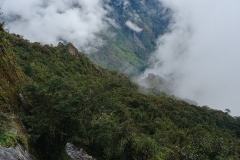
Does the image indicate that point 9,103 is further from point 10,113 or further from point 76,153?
point 76,153

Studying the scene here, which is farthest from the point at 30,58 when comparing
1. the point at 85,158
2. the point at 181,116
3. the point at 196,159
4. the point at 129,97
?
the point at 196,159

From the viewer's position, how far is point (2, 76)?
15156 millimetres

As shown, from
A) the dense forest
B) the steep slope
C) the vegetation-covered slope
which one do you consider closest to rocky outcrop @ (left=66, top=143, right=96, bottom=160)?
the dense forest

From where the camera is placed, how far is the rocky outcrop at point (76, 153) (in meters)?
22.0

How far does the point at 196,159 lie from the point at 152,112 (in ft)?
173

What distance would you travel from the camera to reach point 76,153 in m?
23.0

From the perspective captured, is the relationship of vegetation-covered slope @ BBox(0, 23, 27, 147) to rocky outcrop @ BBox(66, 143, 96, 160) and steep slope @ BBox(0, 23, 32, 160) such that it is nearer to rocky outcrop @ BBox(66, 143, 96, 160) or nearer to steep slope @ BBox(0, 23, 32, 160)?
steep slope @ BBox(0, 23, 32, 160)

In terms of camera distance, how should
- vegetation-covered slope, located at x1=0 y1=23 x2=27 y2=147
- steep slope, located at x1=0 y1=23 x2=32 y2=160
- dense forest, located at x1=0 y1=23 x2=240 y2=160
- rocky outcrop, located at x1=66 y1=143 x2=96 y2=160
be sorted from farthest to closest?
rocky outcrop, located at x1=66 y1=143 x2=96 y2=160
dense forest, located at x1=0 y1=23 x2=240 y2=160
vegetation-covered slope, located at x1=0 y1=23 x2=27 y2=147
steep slope, located at x1=0 y1=23 x2=32 y2=160

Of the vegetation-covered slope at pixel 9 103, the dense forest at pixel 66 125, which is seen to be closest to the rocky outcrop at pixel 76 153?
the dense forest at pixel 66 125

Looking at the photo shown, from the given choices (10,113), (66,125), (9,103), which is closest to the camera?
(10,113)

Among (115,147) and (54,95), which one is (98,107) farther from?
(115,147)

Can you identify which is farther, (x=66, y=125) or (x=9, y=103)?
(x=66, y=125)

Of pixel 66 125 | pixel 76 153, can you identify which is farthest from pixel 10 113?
pixel 76 153

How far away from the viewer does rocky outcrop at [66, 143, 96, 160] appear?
A: 22019mm
